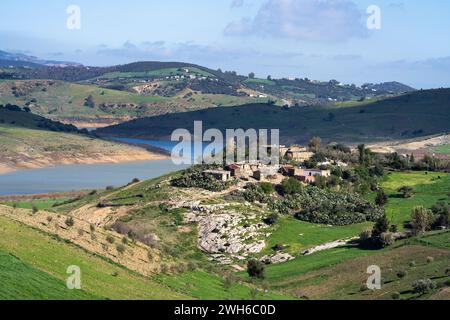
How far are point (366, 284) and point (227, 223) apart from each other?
64.2ft

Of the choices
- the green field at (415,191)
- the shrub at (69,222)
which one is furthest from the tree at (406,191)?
the shrub at (69,222)

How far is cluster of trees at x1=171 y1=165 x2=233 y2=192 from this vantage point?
2739 inches

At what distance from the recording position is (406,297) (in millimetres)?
39188

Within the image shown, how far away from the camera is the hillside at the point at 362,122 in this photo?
→ 168 m

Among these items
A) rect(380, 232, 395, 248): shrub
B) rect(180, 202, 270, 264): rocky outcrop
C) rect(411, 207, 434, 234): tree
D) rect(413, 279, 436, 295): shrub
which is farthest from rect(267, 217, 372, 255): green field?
rect(413, 279, 436, 295): shrub

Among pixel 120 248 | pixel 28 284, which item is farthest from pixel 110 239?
pixel 28 284

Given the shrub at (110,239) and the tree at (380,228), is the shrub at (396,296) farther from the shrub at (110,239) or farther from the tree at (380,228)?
the tree at (380,228)

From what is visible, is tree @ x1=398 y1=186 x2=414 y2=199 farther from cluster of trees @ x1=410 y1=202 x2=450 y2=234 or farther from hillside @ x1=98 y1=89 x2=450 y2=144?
hillside @ x1=98 y1=89 x2=450 y2=144

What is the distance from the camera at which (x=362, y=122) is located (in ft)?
593

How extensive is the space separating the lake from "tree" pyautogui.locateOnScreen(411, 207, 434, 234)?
4641 centimetres

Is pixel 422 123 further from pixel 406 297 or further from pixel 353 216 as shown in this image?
pixel 406 297

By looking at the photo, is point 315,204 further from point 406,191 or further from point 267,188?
point 406,191

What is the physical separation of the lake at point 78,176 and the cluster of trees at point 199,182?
85.6ft
